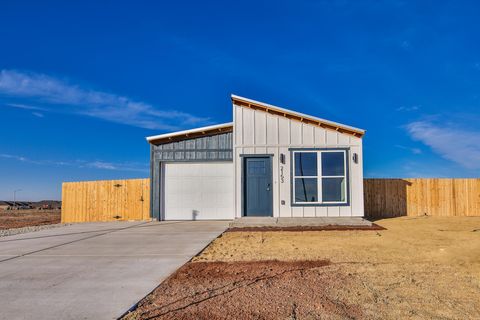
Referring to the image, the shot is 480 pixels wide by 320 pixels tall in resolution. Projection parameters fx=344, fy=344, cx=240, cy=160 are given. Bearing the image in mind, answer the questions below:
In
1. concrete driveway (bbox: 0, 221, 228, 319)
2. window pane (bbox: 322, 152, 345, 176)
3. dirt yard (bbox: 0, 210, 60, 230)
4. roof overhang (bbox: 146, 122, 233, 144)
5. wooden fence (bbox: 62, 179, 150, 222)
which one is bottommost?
dirt yard (bbox: 0, 210, 60, 230)

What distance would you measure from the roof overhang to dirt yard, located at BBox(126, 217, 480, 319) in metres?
6.17

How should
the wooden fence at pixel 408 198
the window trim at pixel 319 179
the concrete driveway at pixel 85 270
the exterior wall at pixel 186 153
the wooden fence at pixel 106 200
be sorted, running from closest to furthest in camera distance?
the concrete driveway at pixel 85 270
the window trim at pixel 319 179
the exterior wall at pixel 186 153
the wooden fence at pixel 106 200
the wooden fence at pixel 408 198

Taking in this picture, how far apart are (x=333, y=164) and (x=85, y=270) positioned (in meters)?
9.03

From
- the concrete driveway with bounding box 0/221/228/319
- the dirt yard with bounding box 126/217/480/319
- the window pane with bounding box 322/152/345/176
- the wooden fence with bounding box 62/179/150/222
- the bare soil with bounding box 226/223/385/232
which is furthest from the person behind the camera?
the wooden fence with bounding box 62/179/150/222

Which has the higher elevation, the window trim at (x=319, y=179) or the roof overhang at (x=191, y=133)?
the roof overhang at (x=191, y=133)

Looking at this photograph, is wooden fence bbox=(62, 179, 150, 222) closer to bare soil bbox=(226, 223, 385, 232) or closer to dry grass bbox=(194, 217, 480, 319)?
bare soil bbox=(226, 223, 385, 232)

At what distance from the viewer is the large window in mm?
12086

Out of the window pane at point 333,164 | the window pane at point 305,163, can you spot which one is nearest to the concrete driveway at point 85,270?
the window pane at point 305,163

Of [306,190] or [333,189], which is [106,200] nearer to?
[306,190]

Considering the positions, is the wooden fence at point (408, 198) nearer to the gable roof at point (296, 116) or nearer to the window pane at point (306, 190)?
the gable roof at point (296, 116)

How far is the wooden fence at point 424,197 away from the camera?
1497cm

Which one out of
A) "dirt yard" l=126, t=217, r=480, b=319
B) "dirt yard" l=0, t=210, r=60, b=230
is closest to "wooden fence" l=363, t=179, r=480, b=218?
"dirt yard" l=126, t=217, r=480, b=319

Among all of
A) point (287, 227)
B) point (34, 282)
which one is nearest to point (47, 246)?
point (34, 282)

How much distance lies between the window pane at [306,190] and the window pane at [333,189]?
0.32 meters
